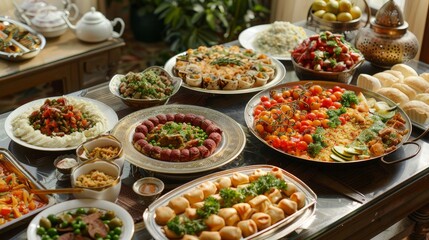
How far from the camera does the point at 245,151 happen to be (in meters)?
2.40

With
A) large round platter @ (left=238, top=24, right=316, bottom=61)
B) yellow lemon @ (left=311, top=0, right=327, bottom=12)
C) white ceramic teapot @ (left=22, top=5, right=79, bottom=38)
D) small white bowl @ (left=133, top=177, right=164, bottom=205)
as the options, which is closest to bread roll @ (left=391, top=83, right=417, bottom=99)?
large round platter @ (left=238, top=24, right=316, bottom=61)

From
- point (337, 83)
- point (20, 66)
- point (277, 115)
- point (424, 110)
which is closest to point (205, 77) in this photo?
point (277, 115)

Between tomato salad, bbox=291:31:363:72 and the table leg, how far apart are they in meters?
0.80

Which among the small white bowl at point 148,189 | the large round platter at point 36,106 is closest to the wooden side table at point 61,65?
the large round platter at point 36,106

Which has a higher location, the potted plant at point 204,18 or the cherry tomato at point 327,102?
the cherry tomato at point 327,102

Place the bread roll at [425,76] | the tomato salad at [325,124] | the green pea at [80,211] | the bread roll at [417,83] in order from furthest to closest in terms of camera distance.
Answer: the bread roll at [425,76] < the bread roll at [417,83] < the tomato salad at [325,124] < the green pea at [80,211]

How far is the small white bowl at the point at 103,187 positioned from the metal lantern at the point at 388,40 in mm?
1729

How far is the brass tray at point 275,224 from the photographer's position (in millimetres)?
1853

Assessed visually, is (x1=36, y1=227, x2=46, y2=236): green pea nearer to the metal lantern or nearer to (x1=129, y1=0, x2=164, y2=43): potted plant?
the metal lantern

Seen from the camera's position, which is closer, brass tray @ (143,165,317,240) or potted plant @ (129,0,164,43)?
brass tray @ (143,165,317,240)

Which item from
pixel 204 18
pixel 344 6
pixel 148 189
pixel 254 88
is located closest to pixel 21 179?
pixel 148 189

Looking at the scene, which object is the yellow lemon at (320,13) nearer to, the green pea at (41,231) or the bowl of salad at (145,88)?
the bowl of salad at (145,88)

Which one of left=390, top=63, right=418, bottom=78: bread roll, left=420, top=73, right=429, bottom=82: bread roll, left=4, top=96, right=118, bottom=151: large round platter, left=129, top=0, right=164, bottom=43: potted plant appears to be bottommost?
left=129, top=0, right=164, bottom=43: potted plant

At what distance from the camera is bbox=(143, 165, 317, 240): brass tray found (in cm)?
185
